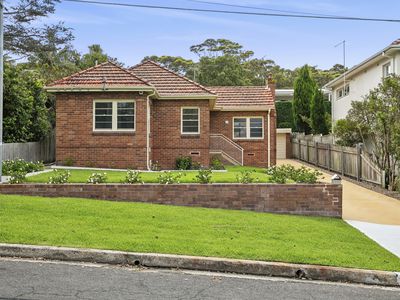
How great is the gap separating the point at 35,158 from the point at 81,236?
15.7 m

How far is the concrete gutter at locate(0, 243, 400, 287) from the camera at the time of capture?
24.4 ft

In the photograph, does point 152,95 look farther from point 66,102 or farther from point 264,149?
point 264,149

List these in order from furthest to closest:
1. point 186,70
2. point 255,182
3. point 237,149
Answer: point 186,70
point 237,149
point 255,182

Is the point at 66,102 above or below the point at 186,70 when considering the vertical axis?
below

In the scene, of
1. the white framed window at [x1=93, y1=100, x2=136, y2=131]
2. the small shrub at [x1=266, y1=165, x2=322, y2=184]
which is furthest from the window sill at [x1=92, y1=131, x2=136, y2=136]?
the small shrub at [x1=266, y1=165, x2=322, y2=184]

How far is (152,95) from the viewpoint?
71.9ft

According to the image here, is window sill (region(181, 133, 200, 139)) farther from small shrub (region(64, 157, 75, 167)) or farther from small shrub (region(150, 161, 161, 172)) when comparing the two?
small shrub (region(64, 157, 75, 167))

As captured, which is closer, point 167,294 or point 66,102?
point 167,294

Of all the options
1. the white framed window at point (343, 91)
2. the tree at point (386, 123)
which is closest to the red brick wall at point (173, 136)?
the tree at point (386, 123)

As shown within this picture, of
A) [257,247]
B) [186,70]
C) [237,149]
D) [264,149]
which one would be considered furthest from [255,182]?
[186,70]

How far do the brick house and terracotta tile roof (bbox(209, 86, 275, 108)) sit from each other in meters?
0.06

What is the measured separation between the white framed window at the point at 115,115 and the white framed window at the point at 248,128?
9.20 meters

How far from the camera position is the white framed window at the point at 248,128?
2920 cm

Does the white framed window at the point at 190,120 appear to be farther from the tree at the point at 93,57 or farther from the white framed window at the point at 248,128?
the tree at the point at 93,57
